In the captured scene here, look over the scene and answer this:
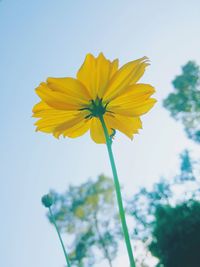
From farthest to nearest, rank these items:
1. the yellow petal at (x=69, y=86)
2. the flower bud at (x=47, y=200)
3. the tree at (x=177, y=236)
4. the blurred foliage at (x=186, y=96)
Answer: the blurred foliage at (x=186, y=96) < the tree at (x=177, y=236) < the flower bud at (x=47, y=200) < the yellow petal at (x=69, y=86)

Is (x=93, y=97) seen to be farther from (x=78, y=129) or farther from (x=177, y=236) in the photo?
(x=177, y=236)

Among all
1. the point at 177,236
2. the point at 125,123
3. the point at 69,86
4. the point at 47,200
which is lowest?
the point at 177,236

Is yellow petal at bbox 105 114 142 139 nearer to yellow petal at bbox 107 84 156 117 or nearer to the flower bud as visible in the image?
yellow petal at bbox 107 84 156 117

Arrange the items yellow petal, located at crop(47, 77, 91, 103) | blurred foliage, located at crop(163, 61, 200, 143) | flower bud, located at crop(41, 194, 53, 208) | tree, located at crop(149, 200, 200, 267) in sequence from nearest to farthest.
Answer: yellow petal, located at crop(47, 77, 91, 103) → flower bud, located at crop(41, 194, 53, 208) → tree, located at crop(149, 200, 200, 267) → blurred foliage, located at crop(163, 61, 200, 143)

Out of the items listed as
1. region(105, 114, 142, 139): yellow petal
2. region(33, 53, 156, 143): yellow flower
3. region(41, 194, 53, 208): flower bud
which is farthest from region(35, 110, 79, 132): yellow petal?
region(41, 194, 53, 208): flower bud

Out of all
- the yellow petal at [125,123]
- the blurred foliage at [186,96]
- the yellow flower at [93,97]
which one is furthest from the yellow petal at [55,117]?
the blurred foliage at [186,96]

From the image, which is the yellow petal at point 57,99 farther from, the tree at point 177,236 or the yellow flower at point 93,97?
the tree at point 177,236

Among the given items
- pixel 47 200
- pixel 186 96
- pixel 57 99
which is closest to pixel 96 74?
pixel 57 99
